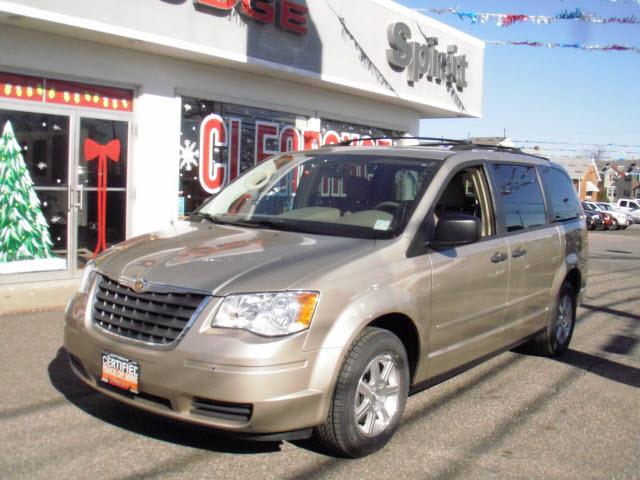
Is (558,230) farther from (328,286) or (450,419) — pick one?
(328,286)

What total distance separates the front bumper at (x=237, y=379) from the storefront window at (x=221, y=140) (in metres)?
7.23

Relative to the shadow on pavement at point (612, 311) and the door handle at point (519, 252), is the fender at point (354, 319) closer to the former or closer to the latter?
the door handle at point (519, 252)

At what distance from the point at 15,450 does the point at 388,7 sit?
11.7m

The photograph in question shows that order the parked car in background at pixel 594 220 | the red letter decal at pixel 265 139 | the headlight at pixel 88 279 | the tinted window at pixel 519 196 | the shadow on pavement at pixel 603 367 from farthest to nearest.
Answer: the parked car in background at pixel 594 220
the red letter decal at pixel 265 139
the shadow on pavement at pixel 603 367
the tinted window at pixel 519 196
the headlight at pixel 88 279

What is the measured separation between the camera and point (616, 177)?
104 metres

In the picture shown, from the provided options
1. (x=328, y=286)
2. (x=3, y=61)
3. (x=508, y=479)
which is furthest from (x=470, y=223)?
(x=3, y=61)

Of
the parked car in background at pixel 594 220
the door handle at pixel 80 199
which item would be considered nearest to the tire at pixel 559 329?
the door handle at pixel 80 199

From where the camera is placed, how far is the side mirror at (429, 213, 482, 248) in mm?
4340

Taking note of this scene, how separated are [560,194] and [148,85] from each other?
5.99 m

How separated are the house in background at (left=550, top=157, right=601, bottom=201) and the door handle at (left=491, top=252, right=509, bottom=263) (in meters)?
71.0

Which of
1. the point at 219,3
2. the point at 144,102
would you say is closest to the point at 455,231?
the point at 144,102

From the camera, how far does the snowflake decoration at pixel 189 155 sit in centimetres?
1056

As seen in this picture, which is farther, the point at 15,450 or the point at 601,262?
the point at 601,262

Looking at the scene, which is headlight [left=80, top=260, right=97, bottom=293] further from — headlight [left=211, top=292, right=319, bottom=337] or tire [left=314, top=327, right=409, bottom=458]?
tire [left=314, top=327, right=409, bottom=458]
